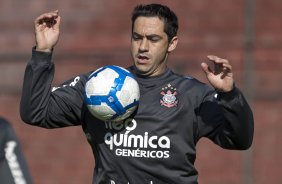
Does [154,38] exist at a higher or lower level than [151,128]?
higher

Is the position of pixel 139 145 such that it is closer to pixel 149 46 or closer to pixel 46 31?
pixel 149 46

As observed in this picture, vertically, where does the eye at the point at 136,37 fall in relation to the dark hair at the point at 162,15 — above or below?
below

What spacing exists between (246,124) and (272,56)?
5.31 m

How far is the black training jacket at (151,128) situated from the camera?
577 centimetres

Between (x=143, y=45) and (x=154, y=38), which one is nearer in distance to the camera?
(x=143, y=45)

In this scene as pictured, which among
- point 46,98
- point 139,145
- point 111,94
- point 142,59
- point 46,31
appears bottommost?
point 139,145

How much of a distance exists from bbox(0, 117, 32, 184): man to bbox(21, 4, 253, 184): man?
184 centimetres

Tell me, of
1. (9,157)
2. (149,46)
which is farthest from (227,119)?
(9,157)

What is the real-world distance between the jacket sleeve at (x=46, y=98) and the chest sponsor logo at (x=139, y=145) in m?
0.37

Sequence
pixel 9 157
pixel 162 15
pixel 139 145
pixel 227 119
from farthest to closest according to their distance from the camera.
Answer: pixel 162 15, pixel 139 145, pixel 227 119, pixel 9 157

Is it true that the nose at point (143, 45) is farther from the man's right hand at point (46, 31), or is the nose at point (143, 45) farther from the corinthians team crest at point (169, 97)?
the man's right hand at point (46, 31)

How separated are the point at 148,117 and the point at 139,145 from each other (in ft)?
0.64

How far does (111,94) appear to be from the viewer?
223 inches

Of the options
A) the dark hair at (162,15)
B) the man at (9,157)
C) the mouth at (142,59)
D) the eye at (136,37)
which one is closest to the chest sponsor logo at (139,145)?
the mouth at (142,59)
